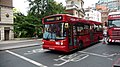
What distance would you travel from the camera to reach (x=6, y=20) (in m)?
35.2

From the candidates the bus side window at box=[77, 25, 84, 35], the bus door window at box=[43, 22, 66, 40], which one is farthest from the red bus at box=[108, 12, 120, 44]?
the bus door window at box=[43, 22, 66, 40]

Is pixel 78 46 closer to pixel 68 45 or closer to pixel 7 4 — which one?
pixel 68 45

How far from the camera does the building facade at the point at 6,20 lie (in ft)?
112

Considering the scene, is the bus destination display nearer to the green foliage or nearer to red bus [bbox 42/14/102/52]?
red bus [bbox 42/14/102/52]

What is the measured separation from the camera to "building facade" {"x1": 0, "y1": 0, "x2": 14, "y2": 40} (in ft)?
112

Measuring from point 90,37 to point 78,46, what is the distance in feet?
13.3

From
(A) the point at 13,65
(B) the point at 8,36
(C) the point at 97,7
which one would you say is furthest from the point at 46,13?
(C) the point at 97,7

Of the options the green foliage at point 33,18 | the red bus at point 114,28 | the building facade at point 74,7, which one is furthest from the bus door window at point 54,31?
the building facade at point 74,7

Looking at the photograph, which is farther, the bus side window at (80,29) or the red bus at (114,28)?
the red bus at (114,28)

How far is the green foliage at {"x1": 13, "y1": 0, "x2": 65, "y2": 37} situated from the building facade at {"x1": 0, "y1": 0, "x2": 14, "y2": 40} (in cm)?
137

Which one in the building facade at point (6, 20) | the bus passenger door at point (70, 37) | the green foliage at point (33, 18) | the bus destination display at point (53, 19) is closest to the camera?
the bus destination display at point (53, 19)

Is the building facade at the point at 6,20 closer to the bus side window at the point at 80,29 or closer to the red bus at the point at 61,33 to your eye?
the bus side window at the point at 80,29

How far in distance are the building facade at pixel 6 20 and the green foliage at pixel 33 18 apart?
1.37m

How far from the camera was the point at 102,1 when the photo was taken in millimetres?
121062
